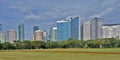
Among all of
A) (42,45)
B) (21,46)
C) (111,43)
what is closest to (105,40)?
(111,43)

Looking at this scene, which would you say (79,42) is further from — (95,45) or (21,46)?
(21,46)

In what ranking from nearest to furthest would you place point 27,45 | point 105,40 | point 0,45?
1. point 0,45
2. point 27,45
3. point 105,40

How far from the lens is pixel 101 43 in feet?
562

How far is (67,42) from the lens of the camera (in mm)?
180625

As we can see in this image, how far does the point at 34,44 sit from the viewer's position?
168 meters

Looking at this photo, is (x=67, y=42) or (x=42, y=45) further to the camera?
(x=67, y=42)

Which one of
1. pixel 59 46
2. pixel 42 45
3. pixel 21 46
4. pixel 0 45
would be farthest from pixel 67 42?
pixel 0 45

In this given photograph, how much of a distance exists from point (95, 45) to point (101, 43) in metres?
4.03

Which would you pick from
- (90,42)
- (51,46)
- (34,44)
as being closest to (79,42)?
(90,42)

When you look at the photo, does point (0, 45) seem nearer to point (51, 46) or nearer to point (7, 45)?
point (7, 45)

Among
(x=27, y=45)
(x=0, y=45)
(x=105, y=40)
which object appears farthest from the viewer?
(x=105, y=40)

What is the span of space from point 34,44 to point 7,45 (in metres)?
19.1

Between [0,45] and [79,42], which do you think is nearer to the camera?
[0,45]

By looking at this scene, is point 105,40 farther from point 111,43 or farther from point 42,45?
point 42,45
